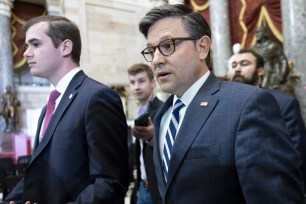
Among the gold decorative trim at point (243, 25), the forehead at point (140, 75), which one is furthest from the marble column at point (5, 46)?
the forehead at point (140, 75)

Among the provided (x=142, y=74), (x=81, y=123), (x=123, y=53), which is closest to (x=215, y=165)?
(x=81, y=123)

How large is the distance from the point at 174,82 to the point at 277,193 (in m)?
0.61

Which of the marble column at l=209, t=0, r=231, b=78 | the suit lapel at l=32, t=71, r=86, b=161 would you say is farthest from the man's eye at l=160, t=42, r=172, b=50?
the marble column at l=209, t=0, r=231, b=78

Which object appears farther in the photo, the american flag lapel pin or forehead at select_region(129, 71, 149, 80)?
forehead at select_region(129, 71, 149, 80)

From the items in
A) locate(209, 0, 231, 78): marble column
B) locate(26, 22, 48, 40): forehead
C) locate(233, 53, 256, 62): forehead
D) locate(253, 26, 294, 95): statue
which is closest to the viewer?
locate(26, 22, 48, 40): forehead

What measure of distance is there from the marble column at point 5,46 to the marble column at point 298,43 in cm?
1021

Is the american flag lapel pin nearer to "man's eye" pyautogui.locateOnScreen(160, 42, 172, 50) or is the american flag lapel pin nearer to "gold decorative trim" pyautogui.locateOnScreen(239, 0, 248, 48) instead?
"man's eye" pyautogui.locateOnScreen(160, 42, 172, 50)

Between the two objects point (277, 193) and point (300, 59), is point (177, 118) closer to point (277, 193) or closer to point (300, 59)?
point (277, 193)

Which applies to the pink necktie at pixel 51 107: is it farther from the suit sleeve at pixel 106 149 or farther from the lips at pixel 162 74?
the lips at pixel 162 74

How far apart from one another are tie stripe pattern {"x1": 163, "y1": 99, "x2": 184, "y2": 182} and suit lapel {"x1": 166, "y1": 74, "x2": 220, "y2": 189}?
0.11 meters

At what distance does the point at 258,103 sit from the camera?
4.22ft

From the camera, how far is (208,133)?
4.47 feet

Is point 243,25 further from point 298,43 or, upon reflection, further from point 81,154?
point 81,154

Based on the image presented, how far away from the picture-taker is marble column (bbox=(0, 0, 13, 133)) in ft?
43.5
